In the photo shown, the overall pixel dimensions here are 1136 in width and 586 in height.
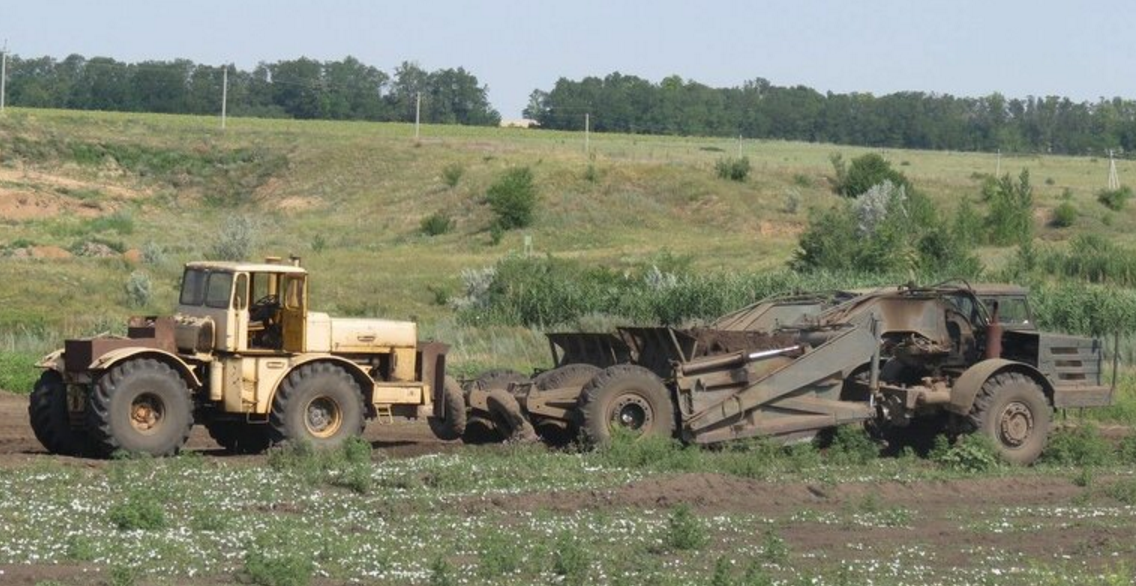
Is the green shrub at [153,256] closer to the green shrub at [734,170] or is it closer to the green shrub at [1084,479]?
the green shrub at [734,170]

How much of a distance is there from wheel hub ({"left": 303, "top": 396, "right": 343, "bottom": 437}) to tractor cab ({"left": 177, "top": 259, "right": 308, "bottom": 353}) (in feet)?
2.08

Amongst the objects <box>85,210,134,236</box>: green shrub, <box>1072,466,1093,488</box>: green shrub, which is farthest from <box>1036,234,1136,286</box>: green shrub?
<box>85,210,134,236</box>: green shrub

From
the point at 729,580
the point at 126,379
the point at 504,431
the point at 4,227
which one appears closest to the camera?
the point at 729,580

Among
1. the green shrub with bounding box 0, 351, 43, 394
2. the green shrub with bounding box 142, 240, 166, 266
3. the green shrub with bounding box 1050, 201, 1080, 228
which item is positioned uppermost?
the green shrub with bounding box 1050, 201, 1080, 228

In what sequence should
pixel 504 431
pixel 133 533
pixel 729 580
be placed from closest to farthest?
pixel 729 580 → pixel 133 533 → pixel 504 431

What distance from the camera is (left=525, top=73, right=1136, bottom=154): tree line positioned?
461 ft

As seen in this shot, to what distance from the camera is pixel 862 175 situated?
7488cm

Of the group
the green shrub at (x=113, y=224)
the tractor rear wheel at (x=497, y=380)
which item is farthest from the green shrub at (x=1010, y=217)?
the tractor rear wheel at (x=497, y=380)

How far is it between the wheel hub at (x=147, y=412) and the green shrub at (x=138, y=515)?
4.27m

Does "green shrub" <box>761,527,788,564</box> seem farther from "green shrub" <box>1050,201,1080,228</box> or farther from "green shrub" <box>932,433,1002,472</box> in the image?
"green shrub" <box>1050,201,1080,228</box>

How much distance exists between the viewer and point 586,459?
18406mm

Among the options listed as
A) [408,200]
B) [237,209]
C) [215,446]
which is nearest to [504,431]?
[215,446]

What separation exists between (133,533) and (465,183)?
62.8 m

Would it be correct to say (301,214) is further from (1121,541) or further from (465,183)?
(1121,541)
